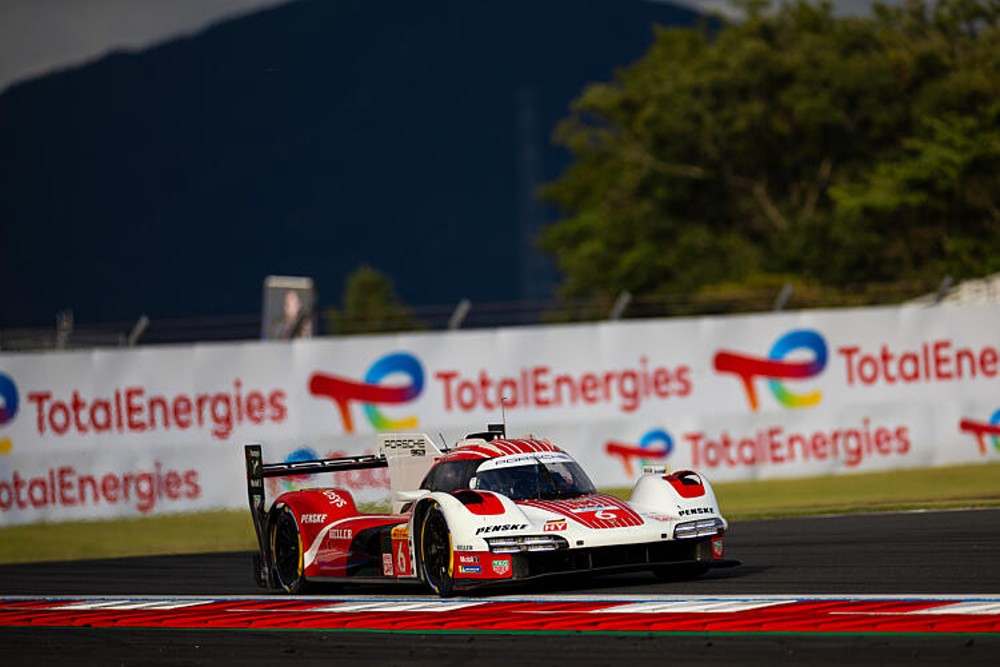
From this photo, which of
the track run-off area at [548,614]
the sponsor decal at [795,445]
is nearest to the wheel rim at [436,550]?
the track run-off area at [548,614]

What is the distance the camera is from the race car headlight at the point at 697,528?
11.7m

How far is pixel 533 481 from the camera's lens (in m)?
12.4

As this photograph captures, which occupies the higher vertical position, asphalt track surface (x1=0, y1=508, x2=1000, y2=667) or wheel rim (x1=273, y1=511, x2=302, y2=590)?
wheel rim (x1=273, y1=511, x2=302, y2=590)

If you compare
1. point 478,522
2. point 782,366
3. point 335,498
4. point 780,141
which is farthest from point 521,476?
point 780,141

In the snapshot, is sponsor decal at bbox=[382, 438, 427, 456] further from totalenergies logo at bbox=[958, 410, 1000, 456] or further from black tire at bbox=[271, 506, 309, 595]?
totalenergies logo at bbox=[958, 410, 1000, 456]

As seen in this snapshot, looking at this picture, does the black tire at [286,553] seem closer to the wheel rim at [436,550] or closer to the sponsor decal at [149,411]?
the wheel rim at [436,550]

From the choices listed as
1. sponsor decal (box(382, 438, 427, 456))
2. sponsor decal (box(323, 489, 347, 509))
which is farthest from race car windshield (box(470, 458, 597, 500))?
sponsor decal (box(323, 489, 347, 509))

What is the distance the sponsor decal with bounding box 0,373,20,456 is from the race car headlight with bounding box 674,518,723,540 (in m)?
13.8

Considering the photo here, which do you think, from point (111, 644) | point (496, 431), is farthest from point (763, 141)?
point (111, 644)

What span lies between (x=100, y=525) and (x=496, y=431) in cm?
1107

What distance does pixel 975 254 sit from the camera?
46406 millimetres

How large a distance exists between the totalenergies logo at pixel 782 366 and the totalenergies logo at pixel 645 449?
135 cm

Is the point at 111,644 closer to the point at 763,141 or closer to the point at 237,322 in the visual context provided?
the point at 237,322

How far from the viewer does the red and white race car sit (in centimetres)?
1144
